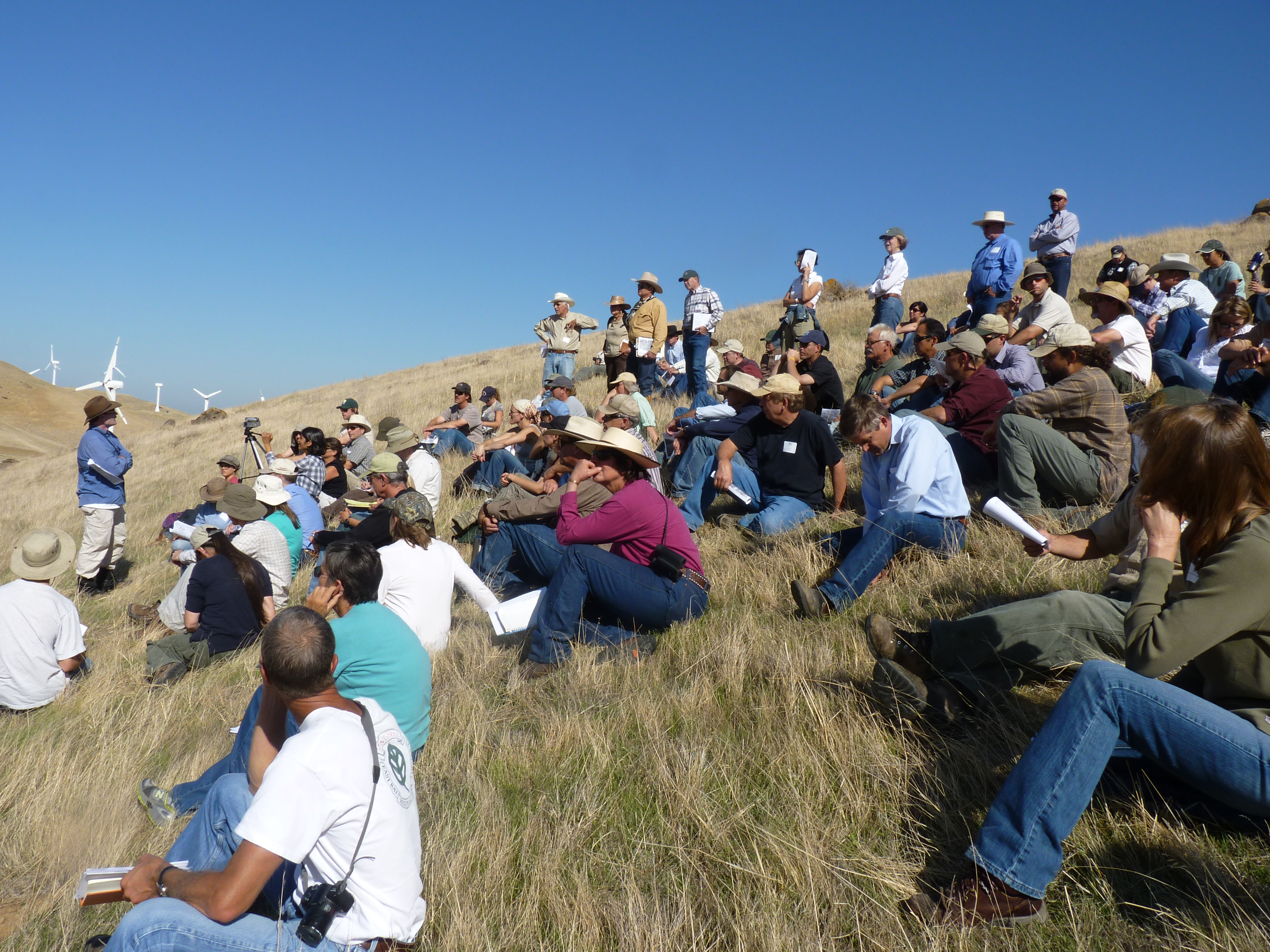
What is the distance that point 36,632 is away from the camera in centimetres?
560

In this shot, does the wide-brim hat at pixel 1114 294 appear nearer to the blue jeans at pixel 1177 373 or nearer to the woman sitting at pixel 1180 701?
the blue jeans at pixel 1177 373

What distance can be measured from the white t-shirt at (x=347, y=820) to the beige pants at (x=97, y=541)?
9.09m

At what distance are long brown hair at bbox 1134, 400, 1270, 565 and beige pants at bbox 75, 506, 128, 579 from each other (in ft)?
36.3

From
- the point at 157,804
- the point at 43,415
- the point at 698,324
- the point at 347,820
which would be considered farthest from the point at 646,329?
the point at 43,415

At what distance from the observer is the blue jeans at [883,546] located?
484 centimetres

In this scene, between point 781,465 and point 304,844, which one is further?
point 781,465

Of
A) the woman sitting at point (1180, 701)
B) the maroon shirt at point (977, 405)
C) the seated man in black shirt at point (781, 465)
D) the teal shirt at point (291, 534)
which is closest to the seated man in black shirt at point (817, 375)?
the seated man in black shirt at point (781, 465)

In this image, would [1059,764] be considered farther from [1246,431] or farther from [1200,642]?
[1246,431]

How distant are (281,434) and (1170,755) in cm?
2050

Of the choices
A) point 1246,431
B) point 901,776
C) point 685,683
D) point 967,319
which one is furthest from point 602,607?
point 967,319

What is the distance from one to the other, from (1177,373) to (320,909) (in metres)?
8.85

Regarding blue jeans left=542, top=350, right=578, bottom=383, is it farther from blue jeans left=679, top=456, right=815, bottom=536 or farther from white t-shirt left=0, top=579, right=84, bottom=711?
white t-shirt left=0, top=579, right=84, bottom=711

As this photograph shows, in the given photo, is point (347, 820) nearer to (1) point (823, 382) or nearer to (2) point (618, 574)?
(2) point (618, 574)

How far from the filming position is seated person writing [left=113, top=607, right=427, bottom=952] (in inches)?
89.1
